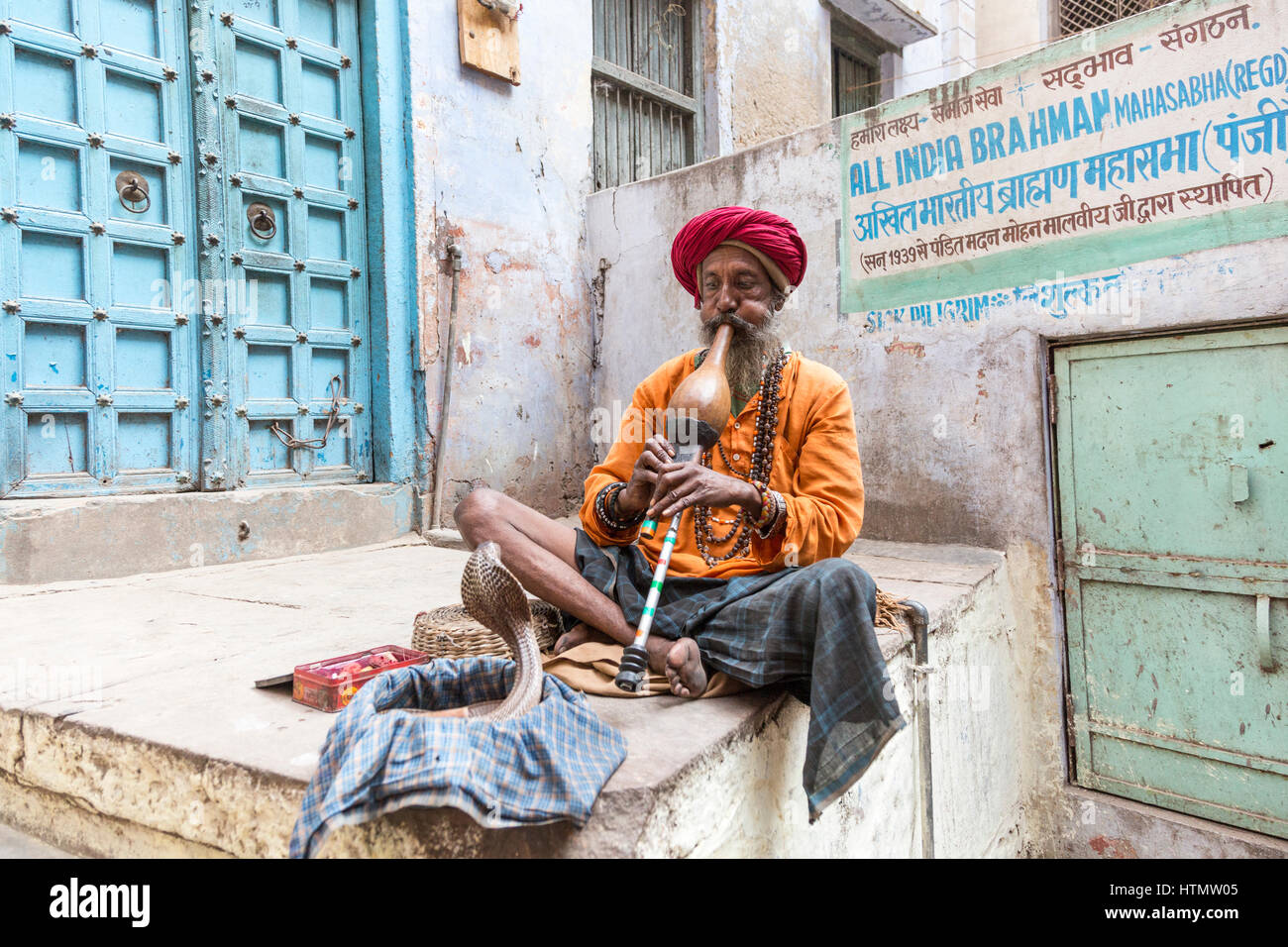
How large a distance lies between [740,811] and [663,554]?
1.92ft

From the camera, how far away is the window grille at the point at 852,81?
8.04 meters

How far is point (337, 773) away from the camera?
1.31 metres

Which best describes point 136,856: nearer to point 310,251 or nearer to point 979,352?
point 310,251

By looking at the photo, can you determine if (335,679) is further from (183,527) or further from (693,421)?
(183,527)

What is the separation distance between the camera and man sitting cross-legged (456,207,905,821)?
176 cm

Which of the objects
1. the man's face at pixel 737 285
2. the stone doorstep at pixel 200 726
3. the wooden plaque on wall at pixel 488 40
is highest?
the wooden plaque on wall at pixel 488 40

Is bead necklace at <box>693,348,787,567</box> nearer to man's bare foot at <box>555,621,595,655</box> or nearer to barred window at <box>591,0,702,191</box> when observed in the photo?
man's bare foot at <box>555,621,595,655</box>

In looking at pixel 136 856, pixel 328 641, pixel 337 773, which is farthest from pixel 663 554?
pixel 136 856

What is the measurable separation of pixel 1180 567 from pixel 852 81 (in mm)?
6383

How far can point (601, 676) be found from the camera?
197 centimetres

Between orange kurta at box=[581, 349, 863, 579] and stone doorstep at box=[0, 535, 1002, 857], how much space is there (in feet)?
1.25

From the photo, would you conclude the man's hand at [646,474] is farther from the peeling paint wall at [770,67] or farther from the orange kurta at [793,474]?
the peeling paint wall at [770,67]

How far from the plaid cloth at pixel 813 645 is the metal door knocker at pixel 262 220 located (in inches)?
121

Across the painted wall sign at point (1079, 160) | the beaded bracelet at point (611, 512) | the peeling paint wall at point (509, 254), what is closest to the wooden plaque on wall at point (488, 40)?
the peeling paint wall at point (509, 254)
